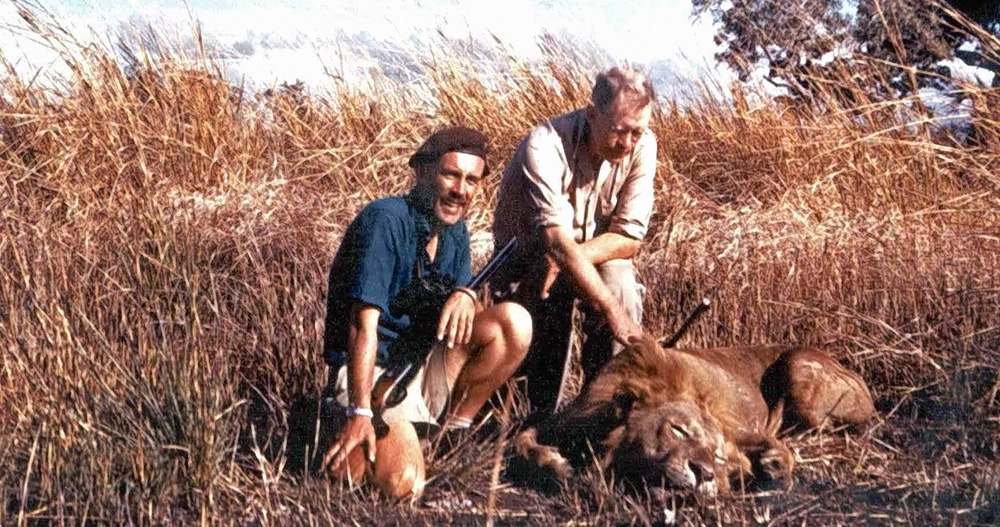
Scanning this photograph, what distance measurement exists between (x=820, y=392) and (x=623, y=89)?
1453 mm

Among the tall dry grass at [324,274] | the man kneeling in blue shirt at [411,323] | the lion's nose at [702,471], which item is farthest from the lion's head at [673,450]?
the man kneeling in blue shirt at [411,323]

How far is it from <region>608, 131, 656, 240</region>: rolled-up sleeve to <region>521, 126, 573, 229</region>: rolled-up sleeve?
9.5 inches

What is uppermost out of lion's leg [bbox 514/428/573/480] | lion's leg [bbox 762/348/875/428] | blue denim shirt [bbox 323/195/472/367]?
blue denim shirt [bbox 323/195/472/367]

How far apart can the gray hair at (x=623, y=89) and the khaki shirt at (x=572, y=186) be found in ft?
0.91

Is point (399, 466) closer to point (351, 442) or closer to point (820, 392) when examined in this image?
Result: point (351, 442)

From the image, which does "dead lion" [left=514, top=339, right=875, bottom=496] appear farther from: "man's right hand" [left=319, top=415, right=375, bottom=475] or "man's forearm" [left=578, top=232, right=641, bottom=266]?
"man's right hand" [left=319, top=415, right=375, bottom=475]

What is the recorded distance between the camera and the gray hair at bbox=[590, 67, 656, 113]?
5539 millimetres

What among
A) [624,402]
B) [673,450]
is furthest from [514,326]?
[673,450]

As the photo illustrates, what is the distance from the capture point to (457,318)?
193 inches

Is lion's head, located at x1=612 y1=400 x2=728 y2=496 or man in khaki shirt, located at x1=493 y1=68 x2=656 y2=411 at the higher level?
man in khaki shirt, located at x1=493 y1=68 x2=656 y2=411

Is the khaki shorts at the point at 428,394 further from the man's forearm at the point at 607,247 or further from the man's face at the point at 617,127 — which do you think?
the man's face at the point at 617,127

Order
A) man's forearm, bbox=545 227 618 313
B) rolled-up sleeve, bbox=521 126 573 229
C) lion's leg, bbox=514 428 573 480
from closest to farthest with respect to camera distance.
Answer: lion's leg, bbox=514 428 573 480, man's forearm, bbox=545 227 618 313, rolled-up sleeve, bbox=521 126 573 229

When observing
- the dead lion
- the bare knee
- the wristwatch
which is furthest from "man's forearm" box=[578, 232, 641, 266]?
the wristwatch

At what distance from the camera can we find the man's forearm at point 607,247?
5801 millimetres
